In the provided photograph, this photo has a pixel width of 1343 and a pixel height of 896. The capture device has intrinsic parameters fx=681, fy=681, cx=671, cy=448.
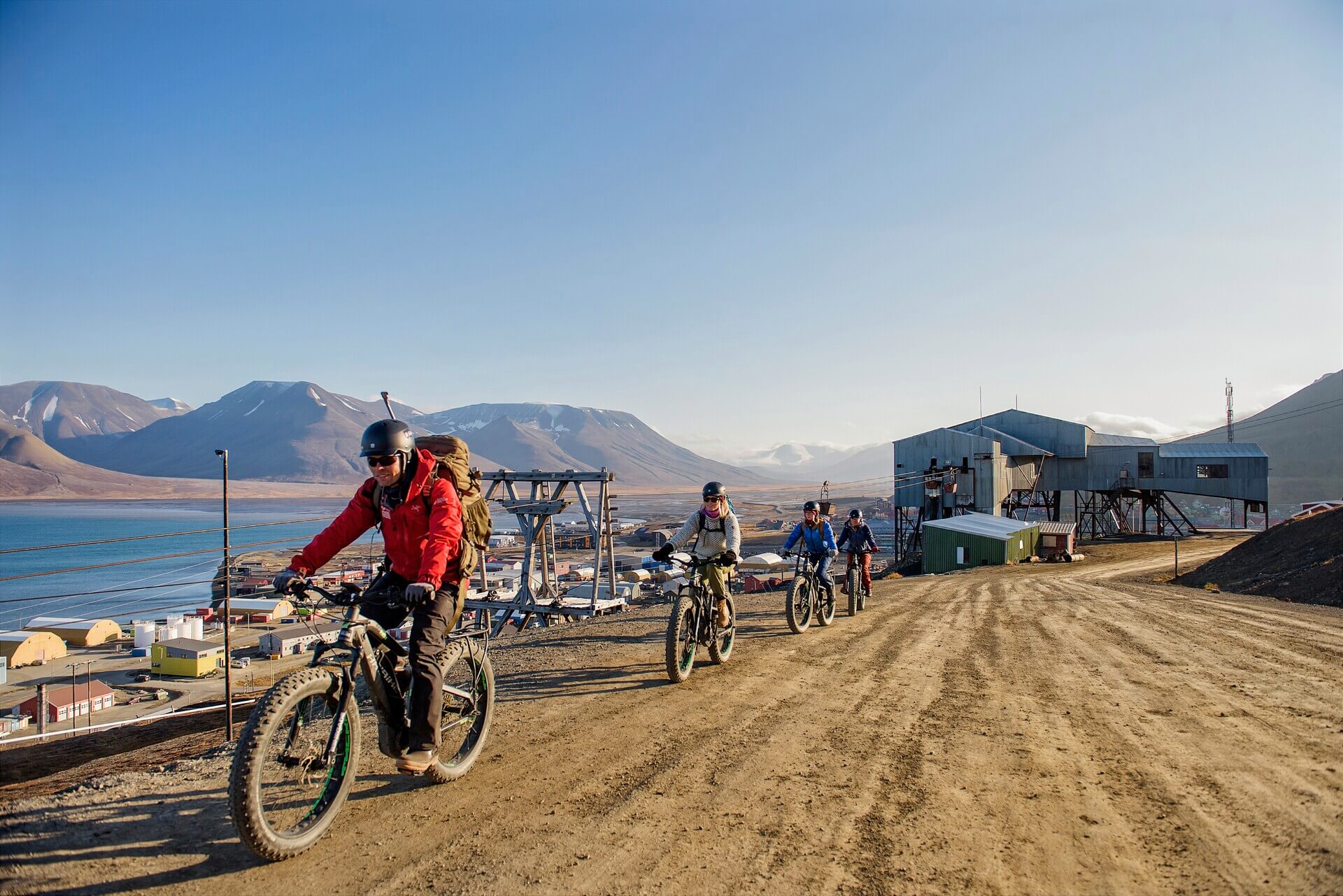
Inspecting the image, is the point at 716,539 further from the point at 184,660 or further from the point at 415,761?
the point at 184,660

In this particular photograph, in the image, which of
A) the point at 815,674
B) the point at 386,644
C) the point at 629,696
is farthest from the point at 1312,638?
the point at 386,644

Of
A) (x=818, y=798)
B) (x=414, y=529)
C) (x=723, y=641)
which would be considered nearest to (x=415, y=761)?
(x=414, y=529)

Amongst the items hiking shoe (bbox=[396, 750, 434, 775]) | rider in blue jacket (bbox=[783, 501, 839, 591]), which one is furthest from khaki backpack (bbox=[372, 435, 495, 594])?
rider in blue jacket (bbox=[783, 501, 839, 591])

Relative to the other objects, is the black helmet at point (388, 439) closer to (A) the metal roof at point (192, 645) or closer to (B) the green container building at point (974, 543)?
(B) the green container building at point (974, 543)

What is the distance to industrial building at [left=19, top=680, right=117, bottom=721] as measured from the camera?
81.6ft

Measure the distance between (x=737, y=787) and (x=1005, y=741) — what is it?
2.47 m

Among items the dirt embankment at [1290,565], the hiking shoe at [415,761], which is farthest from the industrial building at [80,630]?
the dirt embankment at [1290,565]

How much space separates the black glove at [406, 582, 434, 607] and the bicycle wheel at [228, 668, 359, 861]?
56 cm

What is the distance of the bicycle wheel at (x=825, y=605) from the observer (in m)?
11.9

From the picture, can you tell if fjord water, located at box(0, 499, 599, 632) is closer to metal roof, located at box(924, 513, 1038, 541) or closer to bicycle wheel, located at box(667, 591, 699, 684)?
bicycle wheel, located at box(667, 591, 699, 684)

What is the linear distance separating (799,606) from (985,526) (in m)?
28.1

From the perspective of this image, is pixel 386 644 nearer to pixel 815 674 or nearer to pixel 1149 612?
pixel 815 674

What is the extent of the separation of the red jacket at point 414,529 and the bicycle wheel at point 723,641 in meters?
4.64

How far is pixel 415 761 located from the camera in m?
4.22
